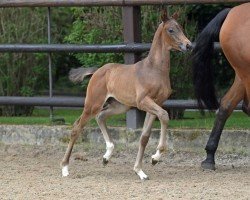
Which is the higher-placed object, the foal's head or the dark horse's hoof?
the foal's head

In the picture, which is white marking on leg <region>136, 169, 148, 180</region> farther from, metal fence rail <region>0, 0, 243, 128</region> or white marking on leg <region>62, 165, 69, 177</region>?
metal fence rail <region>0, 0, 243, 128</region>

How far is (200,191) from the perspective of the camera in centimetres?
714

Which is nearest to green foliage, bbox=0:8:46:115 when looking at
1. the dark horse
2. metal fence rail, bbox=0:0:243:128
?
metal fence rail, bbox=0:0:243:128

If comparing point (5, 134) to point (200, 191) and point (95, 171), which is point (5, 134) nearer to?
point (95, 171)

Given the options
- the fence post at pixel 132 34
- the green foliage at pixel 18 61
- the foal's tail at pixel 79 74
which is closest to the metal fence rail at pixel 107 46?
the fence post at pixel 132 34

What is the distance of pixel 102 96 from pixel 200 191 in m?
1.53

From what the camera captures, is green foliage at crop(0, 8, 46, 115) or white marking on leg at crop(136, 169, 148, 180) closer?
white marking on leg at crop(136, 169, 148, 180)

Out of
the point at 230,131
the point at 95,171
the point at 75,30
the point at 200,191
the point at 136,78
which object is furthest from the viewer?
the point at 75,30

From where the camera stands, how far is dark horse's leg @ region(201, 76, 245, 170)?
8.48 metres

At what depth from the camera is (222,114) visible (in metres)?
8.59

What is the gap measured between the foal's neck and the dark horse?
0.66 metres

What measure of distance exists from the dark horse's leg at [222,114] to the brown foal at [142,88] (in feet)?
2.82

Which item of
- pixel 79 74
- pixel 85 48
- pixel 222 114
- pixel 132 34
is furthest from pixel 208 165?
pixel 85 48

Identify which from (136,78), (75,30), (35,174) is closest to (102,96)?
(136,78)
